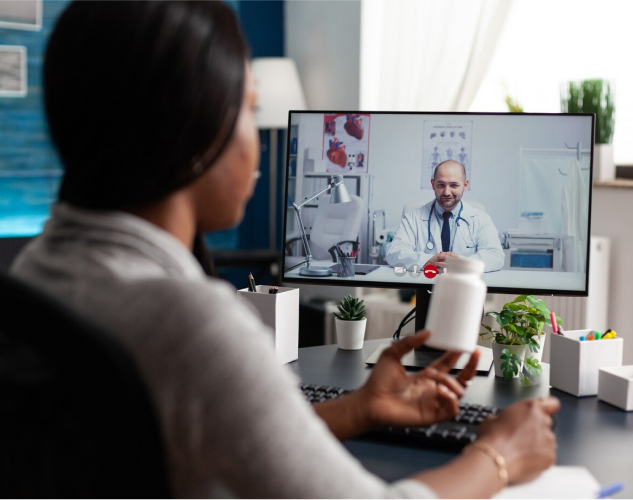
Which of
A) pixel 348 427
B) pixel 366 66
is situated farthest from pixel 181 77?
pixel 366 66

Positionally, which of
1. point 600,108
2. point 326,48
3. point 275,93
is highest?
point 326,48

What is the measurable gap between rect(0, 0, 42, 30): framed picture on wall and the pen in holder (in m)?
2.26

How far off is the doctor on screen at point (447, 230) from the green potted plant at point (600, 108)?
1.31 meters

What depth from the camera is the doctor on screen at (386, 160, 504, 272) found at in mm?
1424

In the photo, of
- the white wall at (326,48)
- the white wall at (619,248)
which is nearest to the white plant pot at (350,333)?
the white wall at (619,248)

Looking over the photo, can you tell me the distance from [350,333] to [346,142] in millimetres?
411

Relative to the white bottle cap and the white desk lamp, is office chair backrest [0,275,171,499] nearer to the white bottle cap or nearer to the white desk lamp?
the white bottle cap

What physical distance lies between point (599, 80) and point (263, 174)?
1.84 metres

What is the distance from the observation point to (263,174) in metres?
3.83

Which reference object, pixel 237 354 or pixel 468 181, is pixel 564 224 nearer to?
pixel 468 181

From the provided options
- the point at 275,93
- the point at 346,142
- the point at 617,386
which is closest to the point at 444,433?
the point at 617,386

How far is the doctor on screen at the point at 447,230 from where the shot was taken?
4.67ft

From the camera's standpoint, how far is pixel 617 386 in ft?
3.92

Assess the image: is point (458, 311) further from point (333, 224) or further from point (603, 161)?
point (603, 161)
